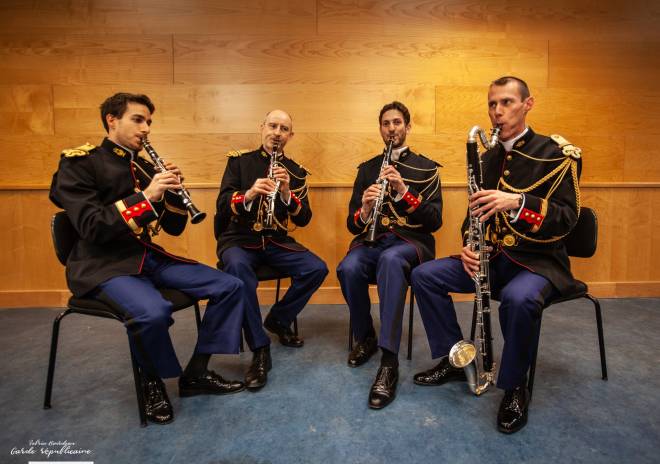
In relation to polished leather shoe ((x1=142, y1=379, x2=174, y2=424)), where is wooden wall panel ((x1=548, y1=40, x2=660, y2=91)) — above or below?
above

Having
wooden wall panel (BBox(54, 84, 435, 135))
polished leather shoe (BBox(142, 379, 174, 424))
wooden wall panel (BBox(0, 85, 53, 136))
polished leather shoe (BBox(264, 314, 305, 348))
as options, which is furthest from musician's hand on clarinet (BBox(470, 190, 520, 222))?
wooden wall panel (BBox(0, 85, 53, 136))

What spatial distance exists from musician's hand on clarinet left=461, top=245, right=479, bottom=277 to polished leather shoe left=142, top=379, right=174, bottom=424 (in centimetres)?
163

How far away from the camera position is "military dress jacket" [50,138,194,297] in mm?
1988

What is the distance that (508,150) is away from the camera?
7.58 feet

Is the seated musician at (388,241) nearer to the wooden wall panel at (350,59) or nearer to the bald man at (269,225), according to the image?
the bald man at (269,225)

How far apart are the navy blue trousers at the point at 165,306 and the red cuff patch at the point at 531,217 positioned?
1502 mm

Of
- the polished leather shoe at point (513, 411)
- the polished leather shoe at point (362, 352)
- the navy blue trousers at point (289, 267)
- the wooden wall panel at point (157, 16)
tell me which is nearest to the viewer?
the polished leather shoe at point (513, 411)

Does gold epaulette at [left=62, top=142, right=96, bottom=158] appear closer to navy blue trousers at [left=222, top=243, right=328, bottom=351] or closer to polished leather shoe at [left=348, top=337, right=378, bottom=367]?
navy blue trousers at [left=222, top=243, right=328, bottom=351]

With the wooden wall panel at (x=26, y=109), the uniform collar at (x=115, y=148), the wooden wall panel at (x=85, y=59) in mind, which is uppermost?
the wooden wall panel at (x=85, y=59)

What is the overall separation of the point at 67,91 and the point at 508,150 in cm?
364

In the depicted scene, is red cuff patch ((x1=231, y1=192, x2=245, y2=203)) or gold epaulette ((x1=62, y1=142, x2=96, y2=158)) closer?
gold epaulette ((x1=62, y1=142, x2=96, y2=158))

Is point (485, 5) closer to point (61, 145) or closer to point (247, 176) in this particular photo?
point (247, 176)

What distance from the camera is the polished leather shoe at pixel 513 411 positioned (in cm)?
188

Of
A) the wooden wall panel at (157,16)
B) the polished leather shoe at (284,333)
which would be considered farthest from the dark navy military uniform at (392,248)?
the wooden wall panel at (157,16)
